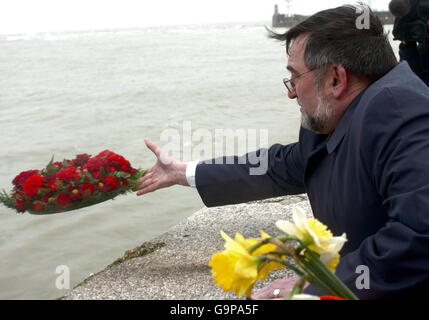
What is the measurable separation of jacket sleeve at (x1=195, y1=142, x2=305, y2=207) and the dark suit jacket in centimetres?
10

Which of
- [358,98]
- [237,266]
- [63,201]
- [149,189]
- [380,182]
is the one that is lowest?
[63,201]

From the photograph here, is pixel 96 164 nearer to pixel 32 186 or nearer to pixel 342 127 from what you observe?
pixel 32 186

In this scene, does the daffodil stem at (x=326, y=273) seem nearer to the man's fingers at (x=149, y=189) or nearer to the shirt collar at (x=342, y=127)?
the shirt collar at (x=342, y=127)

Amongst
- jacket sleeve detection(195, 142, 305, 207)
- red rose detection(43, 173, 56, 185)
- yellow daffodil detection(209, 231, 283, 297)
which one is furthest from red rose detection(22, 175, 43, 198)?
yellow daffodil detection(209, 231, 283, 297)

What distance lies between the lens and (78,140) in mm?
9766

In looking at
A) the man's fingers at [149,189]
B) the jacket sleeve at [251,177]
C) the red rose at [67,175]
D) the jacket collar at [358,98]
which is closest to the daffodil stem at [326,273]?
the jacket collar at [358,98]

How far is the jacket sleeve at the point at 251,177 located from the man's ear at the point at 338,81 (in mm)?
668

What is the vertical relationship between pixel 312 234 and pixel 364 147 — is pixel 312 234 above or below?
above

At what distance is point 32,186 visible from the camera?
3307mm

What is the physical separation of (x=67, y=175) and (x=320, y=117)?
1.82m

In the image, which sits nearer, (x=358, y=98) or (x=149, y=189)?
(x=358, y=98)

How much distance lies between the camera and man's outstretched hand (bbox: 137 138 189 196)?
2996 millimetres

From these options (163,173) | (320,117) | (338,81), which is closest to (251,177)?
(163,173)
